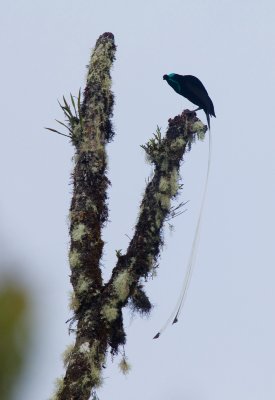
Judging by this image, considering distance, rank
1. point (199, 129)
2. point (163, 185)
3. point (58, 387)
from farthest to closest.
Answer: point (199, 129), point (163, 185), point (58, 387)

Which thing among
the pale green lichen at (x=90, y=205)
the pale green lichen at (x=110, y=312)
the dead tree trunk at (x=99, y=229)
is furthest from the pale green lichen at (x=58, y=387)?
the pale green lichen at (x=90, y=205)

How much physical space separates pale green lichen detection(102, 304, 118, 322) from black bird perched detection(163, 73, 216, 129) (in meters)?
2.81

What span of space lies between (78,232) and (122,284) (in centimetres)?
59

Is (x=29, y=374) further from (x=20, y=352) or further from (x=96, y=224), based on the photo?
(x=96, y=224)

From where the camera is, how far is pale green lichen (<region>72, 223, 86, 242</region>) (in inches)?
209

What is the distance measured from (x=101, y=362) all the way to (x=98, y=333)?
202 millimetres

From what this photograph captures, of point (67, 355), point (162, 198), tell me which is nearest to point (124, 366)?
point (67, 355)

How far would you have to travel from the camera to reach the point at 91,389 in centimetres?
458

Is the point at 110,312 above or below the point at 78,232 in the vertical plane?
below

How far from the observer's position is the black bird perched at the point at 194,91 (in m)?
7.33

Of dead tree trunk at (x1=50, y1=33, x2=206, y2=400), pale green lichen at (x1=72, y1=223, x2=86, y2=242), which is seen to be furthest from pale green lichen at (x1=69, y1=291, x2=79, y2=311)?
pale green lichen at (x1=72, y1=223, x2=86, y2=242)

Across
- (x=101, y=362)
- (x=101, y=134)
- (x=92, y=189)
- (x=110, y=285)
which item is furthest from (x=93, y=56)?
(x=101, y=362)

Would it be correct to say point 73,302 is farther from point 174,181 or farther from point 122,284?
point 174,181

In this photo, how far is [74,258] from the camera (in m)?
5.21
